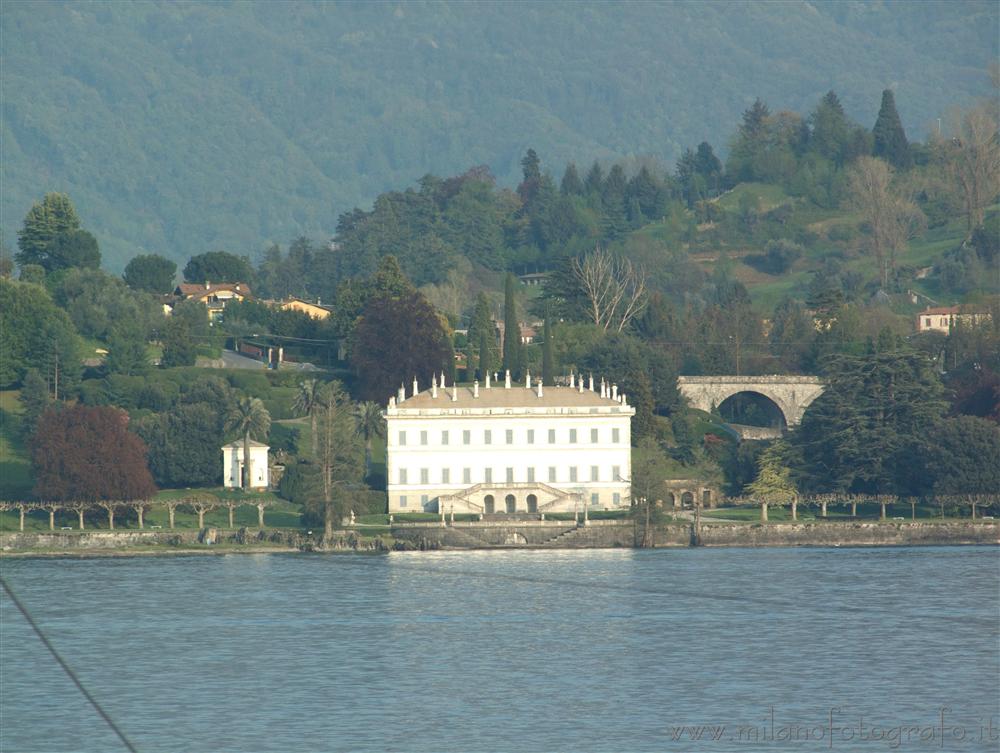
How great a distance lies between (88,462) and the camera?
313ft

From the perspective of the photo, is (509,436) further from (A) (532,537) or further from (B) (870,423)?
(B) (870,423)

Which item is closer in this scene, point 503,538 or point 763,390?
point 503,538

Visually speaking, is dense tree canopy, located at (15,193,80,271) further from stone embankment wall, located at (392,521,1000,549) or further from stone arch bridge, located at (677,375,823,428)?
stone embankment wall, located at (392,521,1000,549)

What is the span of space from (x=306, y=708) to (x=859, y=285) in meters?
→ 141

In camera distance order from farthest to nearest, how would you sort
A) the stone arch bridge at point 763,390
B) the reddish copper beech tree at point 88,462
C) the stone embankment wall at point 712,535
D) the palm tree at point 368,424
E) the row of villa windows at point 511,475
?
1. the stone arch bridge at point 763,390
2. the palm tree at point 368,424
3. the row of villa windows at point 511,475
4. the reddish copper beech tree at point 88,462
5. the stone embankment wall at point 712,535

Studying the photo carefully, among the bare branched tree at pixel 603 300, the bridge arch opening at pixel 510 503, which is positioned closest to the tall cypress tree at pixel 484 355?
the bare branched tree at pixel 603 300

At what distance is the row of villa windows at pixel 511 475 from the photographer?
10250 centimetres

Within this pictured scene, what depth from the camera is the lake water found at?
4962 centimetres

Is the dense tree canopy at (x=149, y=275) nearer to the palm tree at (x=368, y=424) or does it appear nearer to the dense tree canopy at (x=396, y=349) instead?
the dense tree canopy at (x=396, y=349)

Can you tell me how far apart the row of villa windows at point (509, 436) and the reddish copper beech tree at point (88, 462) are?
46.4 ft

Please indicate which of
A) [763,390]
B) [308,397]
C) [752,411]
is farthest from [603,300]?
[308,397]

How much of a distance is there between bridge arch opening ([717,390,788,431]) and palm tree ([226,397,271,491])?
34.0m

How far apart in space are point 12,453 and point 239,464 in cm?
1279

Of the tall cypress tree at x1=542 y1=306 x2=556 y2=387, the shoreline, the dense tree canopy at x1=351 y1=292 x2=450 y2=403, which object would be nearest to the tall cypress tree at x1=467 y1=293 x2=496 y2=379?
the tall cypress tree at x1=542 y1=306 x2=556 y2=387
